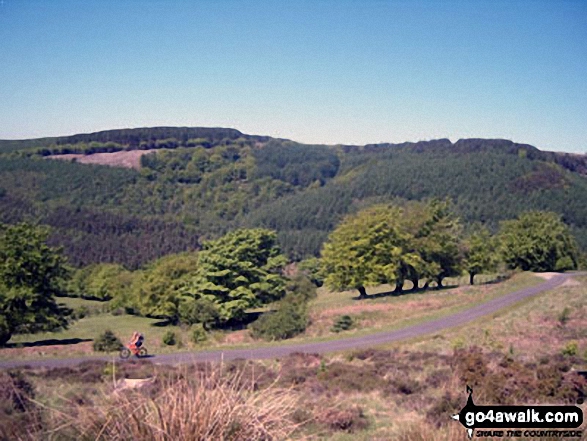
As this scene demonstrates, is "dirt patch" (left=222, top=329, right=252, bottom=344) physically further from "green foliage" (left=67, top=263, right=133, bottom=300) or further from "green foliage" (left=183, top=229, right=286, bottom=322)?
"green foliage" (left=67, top=263, right=133, bottom=300)

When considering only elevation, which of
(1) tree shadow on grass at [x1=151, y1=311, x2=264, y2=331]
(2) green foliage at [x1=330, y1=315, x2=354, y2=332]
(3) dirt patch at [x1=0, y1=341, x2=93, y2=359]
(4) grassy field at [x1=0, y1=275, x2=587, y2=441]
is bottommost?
(1) tree shadow on grass at [x1=151, y1=311, x2=264, y2=331]

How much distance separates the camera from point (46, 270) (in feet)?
110

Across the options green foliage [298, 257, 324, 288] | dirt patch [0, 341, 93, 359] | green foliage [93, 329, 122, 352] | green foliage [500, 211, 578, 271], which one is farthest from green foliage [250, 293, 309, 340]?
green foliage [298, 257, 324, 288]

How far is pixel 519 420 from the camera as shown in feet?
16.6

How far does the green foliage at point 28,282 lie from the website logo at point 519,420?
3292cm

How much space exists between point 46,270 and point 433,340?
84.8 feet

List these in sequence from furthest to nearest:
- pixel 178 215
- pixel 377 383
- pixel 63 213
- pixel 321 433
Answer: pixel 178 215, pixel 63 213, pixel 377 383, pixel 321 433

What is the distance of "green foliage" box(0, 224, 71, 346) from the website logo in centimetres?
3292

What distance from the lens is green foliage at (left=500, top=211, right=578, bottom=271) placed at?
5391 cm

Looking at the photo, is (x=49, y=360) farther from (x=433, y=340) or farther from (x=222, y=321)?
(x=222, y=321)

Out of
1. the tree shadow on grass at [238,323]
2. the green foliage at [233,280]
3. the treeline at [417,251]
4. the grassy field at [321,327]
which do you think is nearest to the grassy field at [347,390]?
the grassy field at [321,327]

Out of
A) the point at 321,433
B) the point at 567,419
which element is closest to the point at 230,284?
the point at 321,433

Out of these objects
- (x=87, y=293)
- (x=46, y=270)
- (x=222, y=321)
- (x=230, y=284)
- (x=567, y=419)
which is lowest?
(x=87, y=293)

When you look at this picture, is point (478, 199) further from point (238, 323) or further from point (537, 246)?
point (238, 323)
